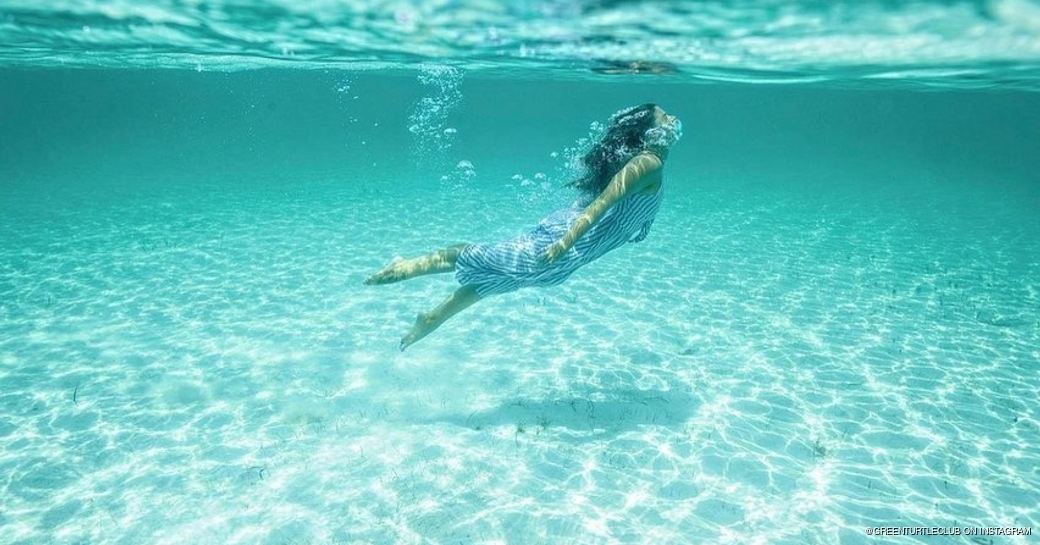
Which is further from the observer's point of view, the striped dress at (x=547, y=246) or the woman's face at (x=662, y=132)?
the striped dress at (x=547, y=246)

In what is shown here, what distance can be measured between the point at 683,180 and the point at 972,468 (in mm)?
30684

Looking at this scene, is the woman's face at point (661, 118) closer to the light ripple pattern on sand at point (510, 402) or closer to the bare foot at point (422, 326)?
the bare foot at point (422, 326)

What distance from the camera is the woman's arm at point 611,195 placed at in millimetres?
4957

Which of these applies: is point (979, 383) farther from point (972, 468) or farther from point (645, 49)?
point (645, 49)

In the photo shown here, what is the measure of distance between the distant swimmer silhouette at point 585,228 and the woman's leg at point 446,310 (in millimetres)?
18

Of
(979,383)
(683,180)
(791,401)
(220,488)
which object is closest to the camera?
(220,488)

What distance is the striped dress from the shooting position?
5.66 metres

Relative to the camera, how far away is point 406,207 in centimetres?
2252

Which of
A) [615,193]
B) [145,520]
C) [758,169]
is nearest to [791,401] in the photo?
[615,193]

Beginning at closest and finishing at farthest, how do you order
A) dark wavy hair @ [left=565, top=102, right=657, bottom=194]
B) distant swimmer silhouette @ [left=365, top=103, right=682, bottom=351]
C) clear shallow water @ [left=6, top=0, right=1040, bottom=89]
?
distant swimmer silhouette @ [left=365, top=103, right=682, bottom=351]
dark wavy hair @ [left=565, top=102, right=657, bottom=194]
clear shallow water @ [left=6, top=0, right=1040, bottom=89]

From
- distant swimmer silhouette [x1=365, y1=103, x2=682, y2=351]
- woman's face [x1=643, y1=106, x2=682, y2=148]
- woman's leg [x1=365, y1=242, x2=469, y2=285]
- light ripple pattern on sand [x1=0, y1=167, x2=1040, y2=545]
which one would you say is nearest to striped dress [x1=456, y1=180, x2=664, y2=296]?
distant swimmer silhouette [x1=365, y1=103, x2=682, y2=351]

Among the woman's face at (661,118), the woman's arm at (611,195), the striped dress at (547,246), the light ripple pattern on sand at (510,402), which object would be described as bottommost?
the light ripple pattern on sand at (510,402)

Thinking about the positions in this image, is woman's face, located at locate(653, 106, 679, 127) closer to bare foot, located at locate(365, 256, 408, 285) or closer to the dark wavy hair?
the dark wavy hair

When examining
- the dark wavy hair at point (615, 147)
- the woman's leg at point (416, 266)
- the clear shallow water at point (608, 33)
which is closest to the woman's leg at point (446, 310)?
the woman's leg at point (416, 266)
